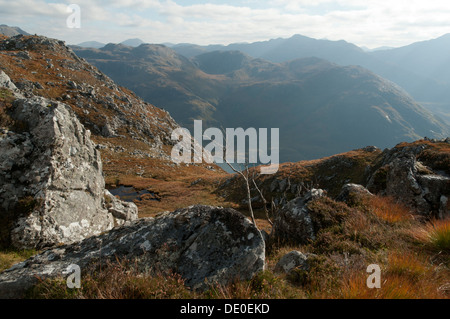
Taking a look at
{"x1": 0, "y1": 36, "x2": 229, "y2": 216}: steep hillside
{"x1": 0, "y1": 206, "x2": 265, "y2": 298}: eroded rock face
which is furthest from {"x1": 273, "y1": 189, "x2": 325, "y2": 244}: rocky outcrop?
{"x1": 0, "y1": 36, "x2": 229, "y2": 216}: steep hillside

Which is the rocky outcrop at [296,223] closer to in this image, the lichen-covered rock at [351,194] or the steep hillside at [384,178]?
the steep hillside at [384,178]

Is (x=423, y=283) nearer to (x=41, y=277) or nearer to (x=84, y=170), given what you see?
(x=41, y=277)

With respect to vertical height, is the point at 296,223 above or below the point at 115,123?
below

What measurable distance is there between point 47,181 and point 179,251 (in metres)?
9.75

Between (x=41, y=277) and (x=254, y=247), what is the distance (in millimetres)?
5235

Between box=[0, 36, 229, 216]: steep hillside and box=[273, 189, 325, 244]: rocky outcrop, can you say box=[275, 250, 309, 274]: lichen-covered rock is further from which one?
box=[0, 36, 229, 216]: steep hillside

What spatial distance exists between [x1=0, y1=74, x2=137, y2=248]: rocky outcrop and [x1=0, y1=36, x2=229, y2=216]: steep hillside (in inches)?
1015

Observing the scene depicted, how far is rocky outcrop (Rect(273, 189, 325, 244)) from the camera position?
36.5 feet

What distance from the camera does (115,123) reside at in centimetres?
9856

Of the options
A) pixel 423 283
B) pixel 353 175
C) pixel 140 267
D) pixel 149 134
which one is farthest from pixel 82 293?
pixel 149 134

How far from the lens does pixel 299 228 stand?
1148 centimetres

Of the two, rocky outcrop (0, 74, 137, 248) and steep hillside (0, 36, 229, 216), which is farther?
steep hillside (0, 36, 229, 216)

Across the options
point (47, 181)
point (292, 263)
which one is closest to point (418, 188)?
point (292, 263)

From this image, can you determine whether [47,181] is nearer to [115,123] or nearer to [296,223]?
[296,223]
